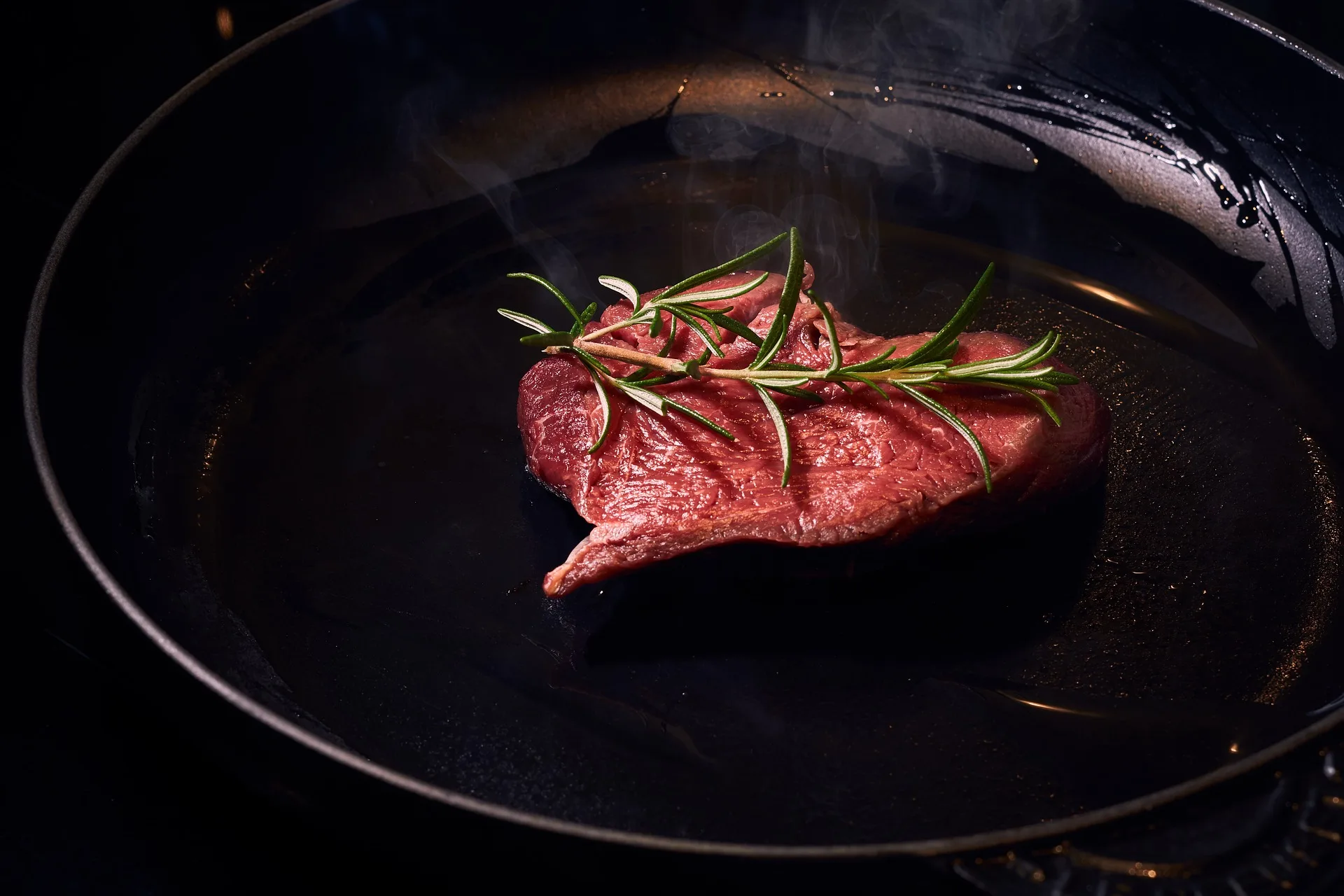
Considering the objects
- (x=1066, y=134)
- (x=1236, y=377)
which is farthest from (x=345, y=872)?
(x=1066, y=134)

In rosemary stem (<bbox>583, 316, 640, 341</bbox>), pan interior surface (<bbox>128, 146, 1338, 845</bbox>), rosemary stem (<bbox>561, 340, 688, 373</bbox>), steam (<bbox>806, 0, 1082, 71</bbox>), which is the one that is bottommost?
pan interior surface (<bbox>128, 146, 1338, 845</bbox>)

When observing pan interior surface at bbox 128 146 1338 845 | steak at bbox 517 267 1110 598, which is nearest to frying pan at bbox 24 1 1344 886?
pan interior surface at bbox 128 146 1338 845

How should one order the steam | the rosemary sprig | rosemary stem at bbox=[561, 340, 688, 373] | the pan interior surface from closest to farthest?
the pan interior surface, the rosemary sprig, rosemary stem at bbox=[561, 340, 688, 373], the steam

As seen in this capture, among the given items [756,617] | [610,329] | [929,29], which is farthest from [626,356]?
[929,29]

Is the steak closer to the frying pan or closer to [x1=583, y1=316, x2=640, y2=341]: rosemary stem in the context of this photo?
[x1=583, y1=316, x2=640, y2=341]: rosemary stem

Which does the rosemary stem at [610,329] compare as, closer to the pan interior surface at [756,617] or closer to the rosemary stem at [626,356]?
the rosemary stem at [626,356]

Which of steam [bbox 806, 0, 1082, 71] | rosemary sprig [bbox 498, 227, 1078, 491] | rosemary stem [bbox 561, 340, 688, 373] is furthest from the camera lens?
steam [bbox 806, 0, 1082, 71]

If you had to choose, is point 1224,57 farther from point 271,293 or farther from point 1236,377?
point 271,293
